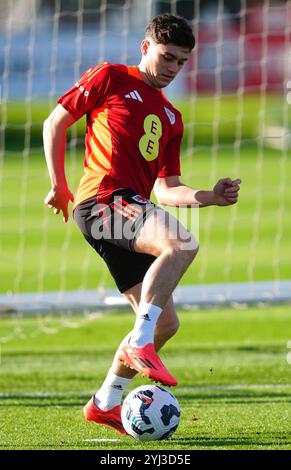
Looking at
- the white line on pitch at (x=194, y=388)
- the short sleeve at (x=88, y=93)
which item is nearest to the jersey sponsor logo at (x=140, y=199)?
the short sleeve at (x=88, y=93)

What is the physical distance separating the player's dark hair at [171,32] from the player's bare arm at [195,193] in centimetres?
80

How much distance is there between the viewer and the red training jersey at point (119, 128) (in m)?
5.82

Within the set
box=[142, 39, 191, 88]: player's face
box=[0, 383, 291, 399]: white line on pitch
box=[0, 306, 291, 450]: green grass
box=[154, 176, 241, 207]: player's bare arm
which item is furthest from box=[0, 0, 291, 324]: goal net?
box=[142, 39, 191, 88]: player's face

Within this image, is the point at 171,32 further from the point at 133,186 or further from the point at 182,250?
the point at 182,250

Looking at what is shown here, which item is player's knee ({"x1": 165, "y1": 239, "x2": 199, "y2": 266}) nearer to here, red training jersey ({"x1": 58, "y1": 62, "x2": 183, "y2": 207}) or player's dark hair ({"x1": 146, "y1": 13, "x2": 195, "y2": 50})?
red training jersey ({"x1": 58, "y1": 62, "x2": 183, "y2": 207})

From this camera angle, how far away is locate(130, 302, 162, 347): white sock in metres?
5.33

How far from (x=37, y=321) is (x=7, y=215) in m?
10.2

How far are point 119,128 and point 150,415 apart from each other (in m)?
1.59

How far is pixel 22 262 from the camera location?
16094mm

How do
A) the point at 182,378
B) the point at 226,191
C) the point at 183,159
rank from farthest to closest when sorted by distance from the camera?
the point at 183,159
the point at 182,378
the point at 226,191

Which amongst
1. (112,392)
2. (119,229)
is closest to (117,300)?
(112,392)

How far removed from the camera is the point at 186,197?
6.01 metres
